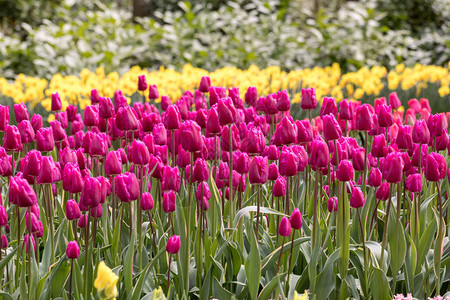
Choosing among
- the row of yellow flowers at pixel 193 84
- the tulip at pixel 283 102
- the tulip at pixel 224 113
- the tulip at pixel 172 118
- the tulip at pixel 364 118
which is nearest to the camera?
the tulip at pixel 224 113

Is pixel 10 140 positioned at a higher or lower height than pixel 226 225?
higher

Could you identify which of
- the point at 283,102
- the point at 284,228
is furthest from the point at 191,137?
the point at 283,102

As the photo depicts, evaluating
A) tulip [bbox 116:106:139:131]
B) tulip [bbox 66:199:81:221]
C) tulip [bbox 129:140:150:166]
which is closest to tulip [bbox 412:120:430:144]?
tulip [bbox 129:140:150:166]

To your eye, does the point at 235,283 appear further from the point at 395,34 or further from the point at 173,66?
the point at 395,34

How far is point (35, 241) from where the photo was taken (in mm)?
2164

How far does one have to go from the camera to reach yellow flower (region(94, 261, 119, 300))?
51.0 inches

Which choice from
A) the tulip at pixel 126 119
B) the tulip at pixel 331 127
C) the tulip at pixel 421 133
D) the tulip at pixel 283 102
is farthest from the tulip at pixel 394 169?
the tulip at pixel 126 119

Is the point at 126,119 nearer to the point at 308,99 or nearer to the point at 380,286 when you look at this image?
the point at 308,99

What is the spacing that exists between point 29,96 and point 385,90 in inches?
136

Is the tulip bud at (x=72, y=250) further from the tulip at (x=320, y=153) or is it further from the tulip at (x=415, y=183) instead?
the tulip at (x=415, y=183)

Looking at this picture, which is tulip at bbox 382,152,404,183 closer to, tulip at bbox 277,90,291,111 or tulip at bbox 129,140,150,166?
tulip at bbox 129,140,150,166

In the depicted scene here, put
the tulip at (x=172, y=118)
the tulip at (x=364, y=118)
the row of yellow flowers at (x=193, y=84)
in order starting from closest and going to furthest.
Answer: the tulip at (x=172, y=118), the tulip at (x=364, y=118), the row of yellow flowers at (x=193, y=84)

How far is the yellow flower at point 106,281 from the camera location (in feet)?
4.25

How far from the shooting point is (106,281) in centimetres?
131
